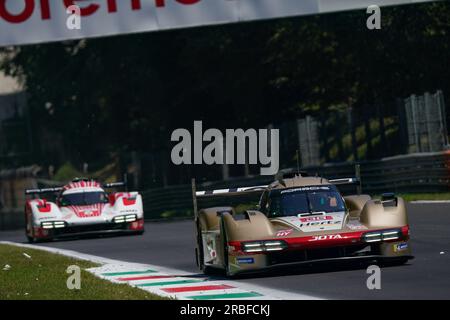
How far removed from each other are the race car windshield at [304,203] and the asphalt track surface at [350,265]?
0.68m

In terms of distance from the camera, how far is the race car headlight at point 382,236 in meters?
14.9

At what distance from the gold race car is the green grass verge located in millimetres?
1420

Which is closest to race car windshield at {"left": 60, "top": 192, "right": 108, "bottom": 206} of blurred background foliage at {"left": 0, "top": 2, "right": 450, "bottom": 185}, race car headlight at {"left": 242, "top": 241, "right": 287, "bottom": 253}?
blurred background foliage at {"left": 0, "top": 2, "right": 450, "bottom": 185}

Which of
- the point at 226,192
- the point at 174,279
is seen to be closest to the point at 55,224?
the point at 226,192

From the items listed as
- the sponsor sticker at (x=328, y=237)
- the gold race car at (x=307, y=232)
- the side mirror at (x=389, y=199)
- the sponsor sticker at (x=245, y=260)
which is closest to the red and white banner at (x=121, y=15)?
the gold race car at (x=307, y=232)

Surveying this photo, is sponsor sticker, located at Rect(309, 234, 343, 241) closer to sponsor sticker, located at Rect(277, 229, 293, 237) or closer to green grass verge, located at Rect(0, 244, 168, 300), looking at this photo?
sponsor sticker, located at Rect(277, 229, 293, 237)

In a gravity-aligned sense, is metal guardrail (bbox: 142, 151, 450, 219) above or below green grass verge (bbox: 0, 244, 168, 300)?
above

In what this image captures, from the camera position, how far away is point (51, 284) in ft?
50.2

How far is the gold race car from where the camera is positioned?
584 inches

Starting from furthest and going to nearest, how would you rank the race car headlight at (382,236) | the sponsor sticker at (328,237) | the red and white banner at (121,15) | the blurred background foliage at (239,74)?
the blurred background foliage at (239,74), the red and white banner at (121,15), the race car headlight at (382,236), the sponsor sticker at (328,237)

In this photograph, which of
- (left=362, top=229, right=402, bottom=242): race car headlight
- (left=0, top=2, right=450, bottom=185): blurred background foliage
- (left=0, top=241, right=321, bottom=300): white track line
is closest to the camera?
(left=0, top=241, right=321, bottom=300): white track line

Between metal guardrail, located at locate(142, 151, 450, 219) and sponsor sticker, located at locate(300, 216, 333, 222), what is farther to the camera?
metal guardrail, located at locate(142, 151, 450, 219)

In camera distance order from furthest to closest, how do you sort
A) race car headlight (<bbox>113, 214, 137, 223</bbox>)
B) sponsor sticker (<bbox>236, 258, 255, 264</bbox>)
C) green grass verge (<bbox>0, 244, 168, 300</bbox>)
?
race car headlight (<bbox>113, 214, 137, 223</bbox>)
sponsor sticker (<bbox>236, 258, 255, 264</bbox>)
green grass verge (<bbox>0, 244, 168, 300</bbox>)

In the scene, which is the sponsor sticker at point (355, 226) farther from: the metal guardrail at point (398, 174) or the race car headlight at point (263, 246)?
the metal guardrail at point (398, 174)
